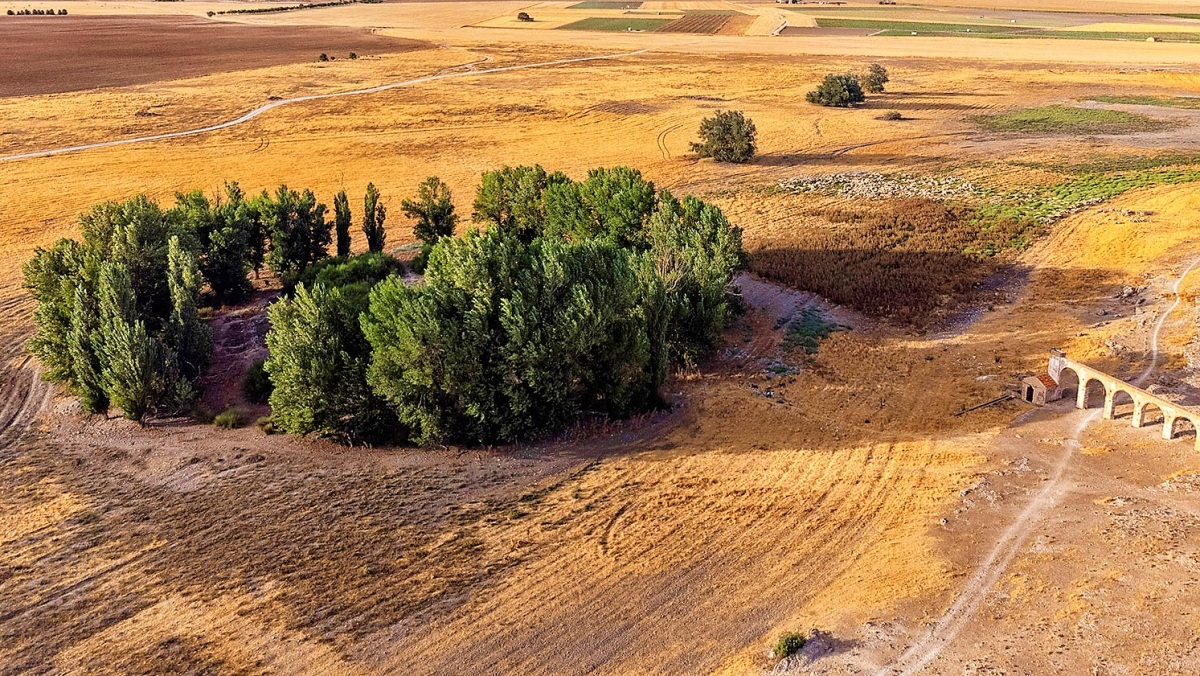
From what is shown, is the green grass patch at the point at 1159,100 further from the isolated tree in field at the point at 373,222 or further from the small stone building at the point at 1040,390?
the isolated tree in field at the point at 373,222

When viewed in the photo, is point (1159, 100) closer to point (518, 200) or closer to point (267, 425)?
point (518, 200)

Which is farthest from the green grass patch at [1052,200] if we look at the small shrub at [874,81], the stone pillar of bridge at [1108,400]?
the small shrub at [874,81]

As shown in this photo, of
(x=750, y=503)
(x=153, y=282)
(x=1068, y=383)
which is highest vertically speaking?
(x=153, y=282)

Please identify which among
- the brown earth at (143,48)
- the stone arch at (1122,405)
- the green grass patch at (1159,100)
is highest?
the brown earth at (143,48)

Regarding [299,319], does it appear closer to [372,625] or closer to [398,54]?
[372,625]

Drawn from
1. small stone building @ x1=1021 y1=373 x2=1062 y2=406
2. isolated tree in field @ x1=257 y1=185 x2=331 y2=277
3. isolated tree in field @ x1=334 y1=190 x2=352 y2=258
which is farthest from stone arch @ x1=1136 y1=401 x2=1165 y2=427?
isolated tree in field @ x1=257 y1=185 x2=331 y2=277

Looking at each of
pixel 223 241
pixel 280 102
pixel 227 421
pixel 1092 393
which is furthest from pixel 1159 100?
pixel 227 421
